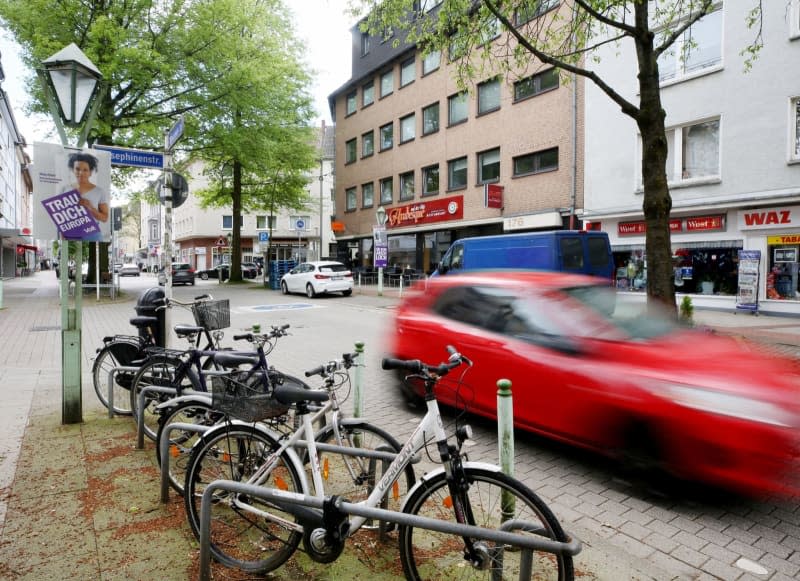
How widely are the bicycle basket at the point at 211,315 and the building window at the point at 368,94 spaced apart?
3113 centimetres

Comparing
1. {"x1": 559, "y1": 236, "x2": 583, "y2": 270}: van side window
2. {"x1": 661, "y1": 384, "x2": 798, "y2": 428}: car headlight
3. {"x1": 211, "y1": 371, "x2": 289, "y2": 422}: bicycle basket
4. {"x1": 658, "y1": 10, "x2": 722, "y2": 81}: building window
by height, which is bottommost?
{"x1": 661, "y1": 384, "x2": 798, "y2": 428}: car headlight

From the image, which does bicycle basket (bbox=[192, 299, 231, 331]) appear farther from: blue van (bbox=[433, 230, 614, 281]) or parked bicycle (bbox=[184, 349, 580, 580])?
blue van (bbox=[433, 230, 614, 281])

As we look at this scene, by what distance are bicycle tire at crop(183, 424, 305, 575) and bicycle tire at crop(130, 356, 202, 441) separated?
1.34 meters

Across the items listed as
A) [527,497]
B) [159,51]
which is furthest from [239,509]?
[159,51]

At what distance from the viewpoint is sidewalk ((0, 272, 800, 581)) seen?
2.83 meters

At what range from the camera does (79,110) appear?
538cm

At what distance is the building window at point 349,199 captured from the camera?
1423 inches

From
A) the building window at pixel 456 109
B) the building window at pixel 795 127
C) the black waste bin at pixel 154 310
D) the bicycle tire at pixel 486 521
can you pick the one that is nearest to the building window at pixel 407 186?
the building window at pixel 456 109

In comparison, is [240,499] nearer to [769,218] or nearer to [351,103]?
[769,218]

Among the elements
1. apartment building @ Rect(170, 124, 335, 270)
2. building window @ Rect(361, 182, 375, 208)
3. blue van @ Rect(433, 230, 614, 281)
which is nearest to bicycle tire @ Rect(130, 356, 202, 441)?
blue van @ Rect(433, 230, 614, 281)

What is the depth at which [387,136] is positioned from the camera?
3278cm

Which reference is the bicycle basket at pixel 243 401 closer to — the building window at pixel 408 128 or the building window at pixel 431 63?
the building window at pixel 431 63

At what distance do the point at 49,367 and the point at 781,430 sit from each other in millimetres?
9454

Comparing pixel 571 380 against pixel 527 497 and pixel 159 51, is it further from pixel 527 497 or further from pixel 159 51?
pixel 159 51
